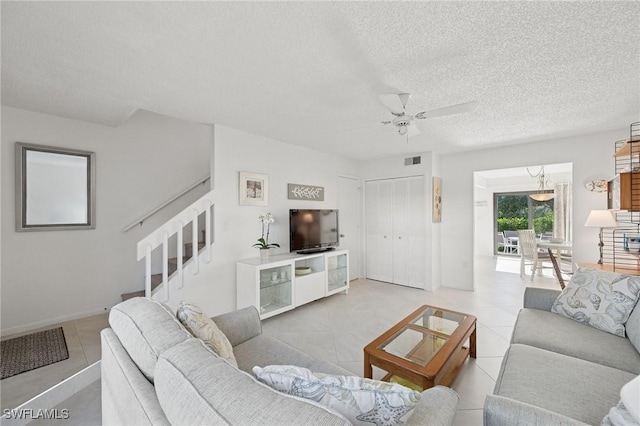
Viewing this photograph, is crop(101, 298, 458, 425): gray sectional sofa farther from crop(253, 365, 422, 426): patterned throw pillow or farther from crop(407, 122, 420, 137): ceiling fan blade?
crop(407, 122, 420, 137): ceiling fan blade

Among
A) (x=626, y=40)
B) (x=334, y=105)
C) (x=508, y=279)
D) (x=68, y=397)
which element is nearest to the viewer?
(x=626, y=40)

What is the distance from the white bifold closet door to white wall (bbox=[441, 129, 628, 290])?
52 centimetres

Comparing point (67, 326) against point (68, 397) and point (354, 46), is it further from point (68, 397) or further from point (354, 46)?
point (354, 46)

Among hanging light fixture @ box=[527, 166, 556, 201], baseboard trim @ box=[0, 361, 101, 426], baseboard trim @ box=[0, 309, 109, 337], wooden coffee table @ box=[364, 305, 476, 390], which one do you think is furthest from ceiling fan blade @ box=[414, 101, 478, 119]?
hanging light fixture @ box=[527, 166, 556, 201]

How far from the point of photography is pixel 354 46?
170 centimetres

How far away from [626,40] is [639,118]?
2139 mm

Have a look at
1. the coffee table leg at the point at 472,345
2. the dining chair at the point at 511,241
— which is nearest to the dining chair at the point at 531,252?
the dining chair at the point at 511,241

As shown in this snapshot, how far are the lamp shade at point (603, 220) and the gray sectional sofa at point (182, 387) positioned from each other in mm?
3613

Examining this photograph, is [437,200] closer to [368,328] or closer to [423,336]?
[368,328]

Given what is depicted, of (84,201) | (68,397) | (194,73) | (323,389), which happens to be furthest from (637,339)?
(84,201)

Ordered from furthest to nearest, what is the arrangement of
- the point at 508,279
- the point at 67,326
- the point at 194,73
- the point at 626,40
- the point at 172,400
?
the point at 508,279 < the point at 67,326 < the point at 194,73 < the point at 626,40 < the point at 172,400

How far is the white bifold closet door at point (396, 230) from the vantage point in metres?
4.72

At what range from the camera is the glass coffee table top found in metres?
1.84

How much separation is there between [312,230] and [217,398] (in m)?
3.30
